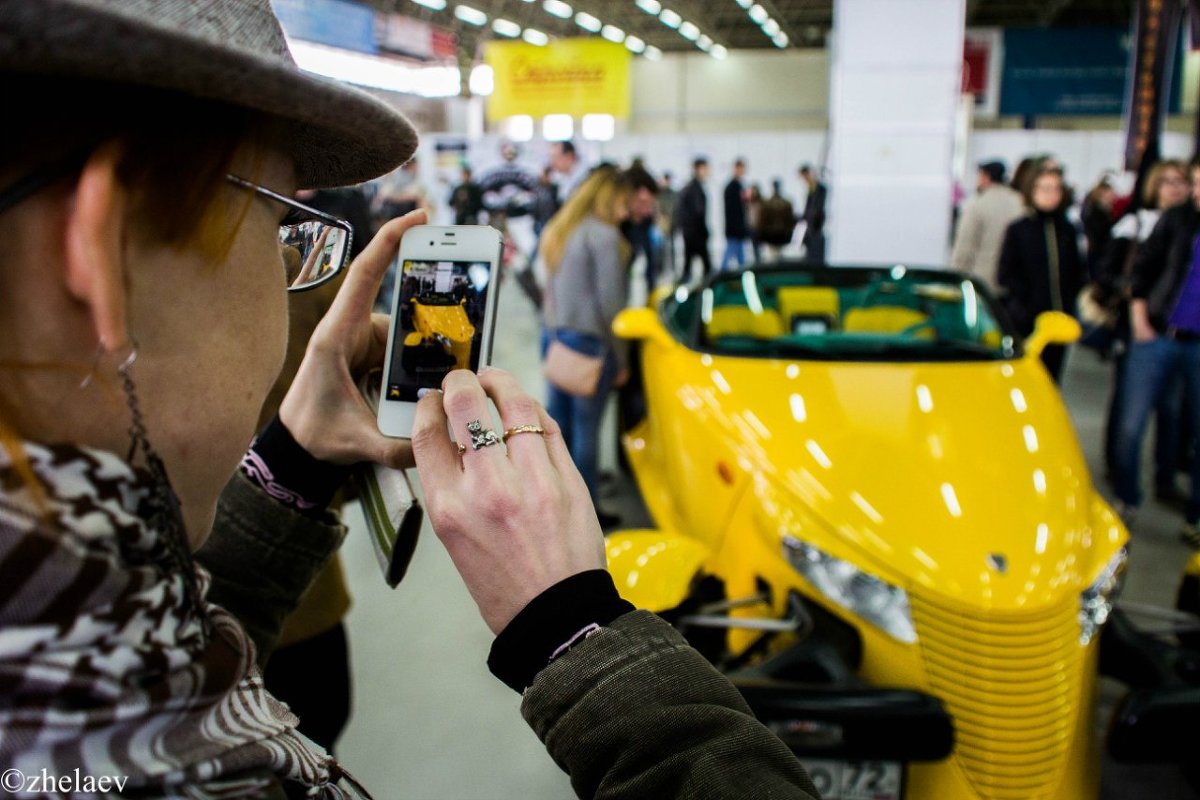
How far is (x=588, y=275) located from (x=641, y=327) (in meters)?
0.27

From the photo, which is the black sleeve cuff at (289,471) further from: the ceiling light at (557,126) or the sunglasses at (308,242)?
the ceiling light at (557,126)

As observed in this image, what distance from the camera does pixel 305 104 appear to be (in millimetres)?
532

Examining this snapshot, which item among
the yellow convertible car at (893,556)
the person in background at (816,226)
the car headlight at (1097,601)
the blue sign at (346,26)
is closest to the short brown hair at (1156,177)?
the yellow convertible car at (893,556)

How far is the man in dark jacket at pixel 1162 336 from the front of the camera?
11.7 ft

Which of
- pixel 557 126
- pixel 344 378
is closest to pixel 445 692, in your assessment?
pixel 344 378

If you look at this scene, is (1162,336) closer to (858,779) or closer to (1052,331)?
(1052,331)

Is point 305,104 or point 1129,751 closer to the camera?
point 305,104

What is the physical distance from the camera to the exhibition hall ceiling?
68.0 feet

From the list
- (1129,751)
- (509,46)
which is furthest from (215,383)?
(509,46)

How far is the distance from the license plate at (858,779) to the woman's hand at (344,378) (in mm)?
1168

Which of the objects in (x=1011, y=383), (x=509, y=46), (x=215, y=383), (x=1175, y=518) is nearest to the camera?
(x=215, y=383)

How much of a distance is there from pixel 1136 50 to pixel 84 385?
25.6 feet

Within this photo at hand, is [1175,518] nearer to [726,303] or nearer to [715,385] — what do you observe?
[726,303]

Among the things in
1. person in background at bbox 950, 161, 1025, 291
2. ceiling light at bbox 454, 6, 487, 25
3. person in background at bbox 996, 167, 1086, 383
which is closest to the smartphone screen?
person in background at bbox 996, 167, 1086, 383
